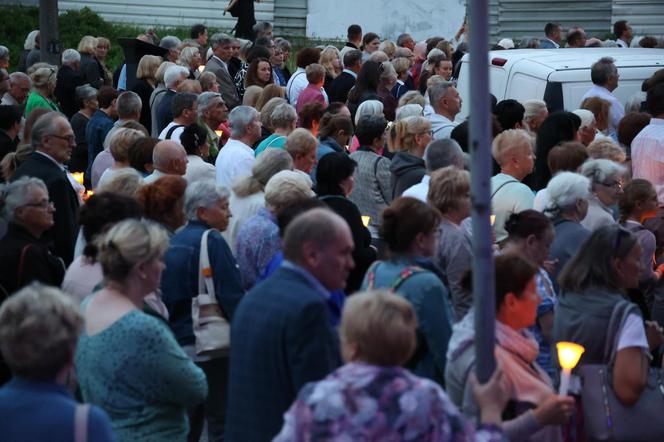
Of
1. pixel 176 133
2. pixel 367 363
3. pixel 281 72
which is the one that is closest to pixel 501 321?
pixel 367 363

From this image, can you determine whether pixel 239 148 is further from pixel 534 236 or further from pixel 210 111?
pixel 534 236

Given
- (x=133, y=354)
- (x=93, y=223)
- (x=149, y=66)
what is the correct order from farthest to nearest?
(x=149, y=66)
(x=93, y=223)
(x=133, y=354)

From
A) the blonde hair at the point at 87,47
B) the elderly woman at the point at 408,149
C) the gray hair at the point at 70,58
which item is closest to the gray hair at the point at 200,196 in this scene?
the elderly woman at the point at 408,149

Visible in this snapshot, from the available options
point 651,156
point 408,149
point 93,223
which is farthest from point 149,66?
point 93,223

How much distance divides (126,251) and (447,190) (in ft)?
8.13

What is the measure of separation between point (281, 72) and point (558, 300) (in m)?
11.5

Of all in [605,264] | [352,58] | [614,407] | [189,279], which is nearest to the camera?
[614,407]

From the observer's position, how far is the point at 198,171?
32.2ft

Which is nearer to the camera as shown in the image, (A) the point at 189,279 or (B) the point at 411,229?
(B) the point at 411,229

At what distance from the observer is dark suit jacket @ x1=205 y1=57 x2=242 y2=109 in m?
15.5

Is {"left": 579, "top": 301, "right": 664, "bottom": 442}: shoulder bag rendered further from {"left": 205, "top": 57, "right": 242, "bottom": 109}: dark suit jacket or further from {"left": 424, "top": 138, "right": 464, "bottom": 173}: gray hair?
{"left": 205, "top": 57, "right": 242, "bottom": 109}: dark suit jacket

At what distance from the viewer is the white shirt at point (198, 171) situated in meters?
9.73

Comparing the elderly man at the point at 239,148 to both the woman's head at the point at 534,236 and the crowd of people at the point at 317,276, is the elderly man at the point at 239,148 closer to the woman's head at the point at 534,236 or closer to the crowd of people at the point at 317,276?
the crowd of people at the point at 317,276

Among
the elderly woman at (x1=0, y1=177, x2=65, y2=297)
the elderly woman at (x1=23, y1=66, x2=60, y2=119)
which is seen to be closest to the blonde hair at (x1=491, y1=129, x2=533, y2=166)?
the elderly woman at (x1=0, y1=177, x2=65, y2=297)
